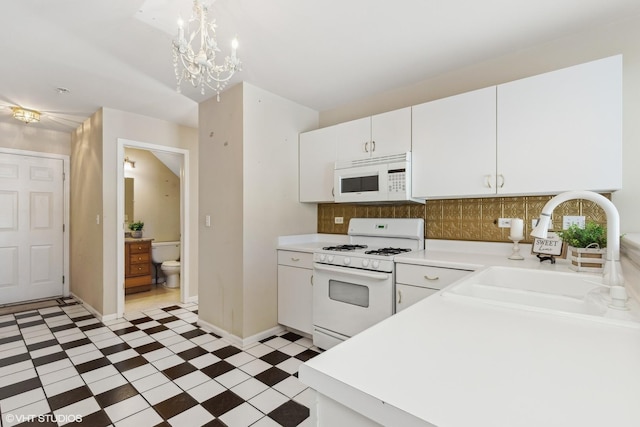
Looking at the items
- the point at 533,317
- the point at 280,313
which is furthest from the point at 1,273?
the point at 533,317

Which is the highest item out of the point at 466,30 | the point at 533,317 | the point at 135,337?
the point at 466,30

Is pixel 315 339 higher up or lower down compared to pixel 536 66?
lower down

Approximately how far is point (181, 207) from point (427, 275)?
3263mm

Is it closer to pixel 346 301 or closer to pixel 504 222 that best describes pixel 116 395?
pixel 346 301

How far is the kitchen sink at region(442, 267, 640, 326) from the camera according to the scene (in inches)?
39.8

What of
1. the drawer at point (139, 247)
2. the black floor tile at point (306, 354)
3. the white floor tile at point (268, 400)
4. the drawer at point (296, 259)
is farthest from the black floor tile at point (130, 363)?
the drawer at point (139, 247)

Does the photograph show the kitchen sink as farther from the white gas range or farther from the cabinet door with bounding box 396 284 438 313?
the white gas range

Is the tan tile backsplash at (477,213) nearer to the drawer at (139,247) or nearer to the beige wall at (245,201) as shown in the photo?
the beige wall at (245,201)

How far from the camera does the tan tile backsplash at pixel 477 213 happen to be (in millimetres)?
2051

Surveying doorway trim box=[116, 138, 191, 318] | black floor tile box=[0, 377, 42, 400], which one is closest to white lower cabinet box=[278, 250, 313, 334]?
doorway trim box=[116, 138, 191, 318]

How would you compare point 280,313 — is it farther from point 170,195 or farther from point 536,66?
point 170,195

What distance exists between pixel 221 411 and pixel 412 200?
2.00 m

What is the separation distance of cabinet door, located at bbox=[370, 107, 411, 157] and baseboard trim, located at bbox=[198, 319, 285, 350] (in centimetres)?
195

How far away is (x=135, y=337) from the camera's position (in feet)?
9.48
